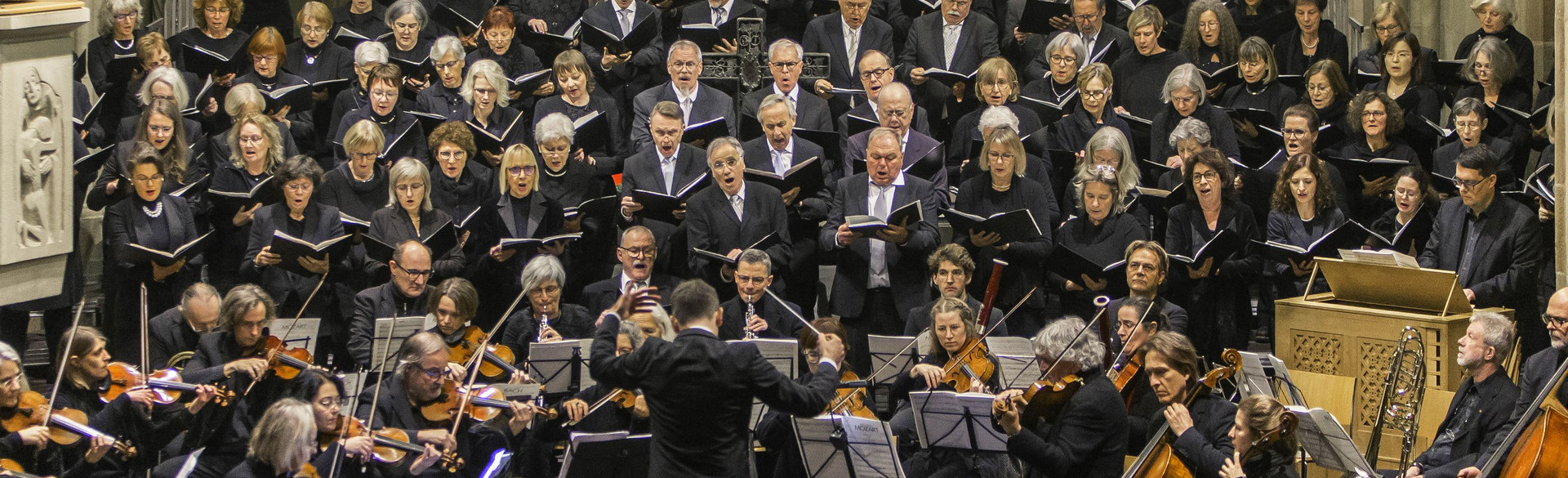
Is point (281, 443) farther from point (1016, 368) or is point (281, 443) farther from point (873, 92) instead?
point (873, 92)

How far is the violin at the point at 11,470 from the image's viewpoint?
4781mm

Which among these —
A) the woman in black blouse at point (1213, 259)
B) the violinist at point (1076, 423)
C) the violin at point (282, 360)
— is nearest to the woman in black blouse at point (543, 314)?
the violin at point (282, 360)

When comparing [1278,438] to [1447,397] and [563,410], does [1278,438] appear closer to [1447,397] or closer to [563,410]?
[1447,397]

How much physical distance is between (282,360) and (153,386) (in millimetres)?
420

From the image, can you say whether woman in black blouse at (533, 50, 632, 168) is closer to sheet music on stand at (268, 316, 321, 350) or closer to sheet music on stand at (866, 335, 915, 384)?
sheet music on stand at (268, 316, 321, 350)

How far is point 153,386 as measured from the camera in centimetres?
576

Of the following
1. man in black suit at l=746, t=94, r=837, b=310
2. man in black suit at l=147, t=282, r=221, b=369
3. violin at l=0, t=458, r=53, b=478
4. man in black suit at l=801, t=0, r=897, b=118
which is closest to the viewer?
violin at l=0, t=458, r=53, b=478

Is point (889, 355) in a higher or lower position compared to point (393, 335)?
lower

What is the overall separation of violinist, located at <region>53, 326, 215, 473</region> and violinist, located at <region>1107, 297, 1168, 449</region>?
2923 mm

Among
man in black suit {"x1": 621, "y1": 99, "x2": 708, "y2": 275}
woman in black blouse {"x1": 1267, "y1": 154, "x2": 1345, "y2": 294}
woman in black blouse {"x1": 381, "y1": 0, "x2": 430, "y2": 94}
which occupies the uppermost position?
woman in black blouse {"x1": 381, "y1": 0, "x2": 430, "y2": 94}

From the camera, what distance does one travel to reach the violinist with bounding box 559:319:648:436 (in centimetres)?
590

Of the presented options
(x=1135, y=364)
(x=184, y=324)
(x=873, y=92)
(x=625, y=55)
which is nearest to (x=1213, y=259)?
(x=1135, y=364)

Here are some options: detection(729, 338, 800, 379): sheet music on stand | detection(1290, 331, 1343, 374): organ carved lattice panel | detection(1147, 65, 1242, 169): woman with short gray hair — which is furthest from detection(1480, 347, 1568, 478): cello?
detection(1147, 65, 1242, 169): woman with short gray hair

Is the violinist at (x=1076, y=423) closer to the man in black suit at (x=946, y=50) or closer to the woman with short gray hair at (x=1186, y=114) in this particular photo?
the woman with short gray hair at (x=1186, y=114)
